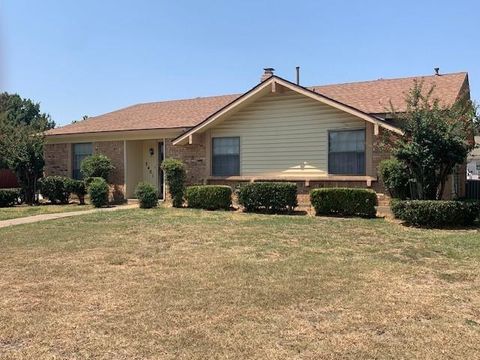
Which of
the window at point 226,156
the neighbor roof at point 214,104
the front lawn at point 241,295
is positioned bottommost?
the front lawn at point 241,295

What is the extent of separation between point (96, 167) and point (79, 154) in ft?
8.37

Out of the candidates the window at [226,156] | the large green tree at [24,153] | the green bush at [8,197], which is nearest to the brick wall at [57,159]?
the large green tree at [24,153]

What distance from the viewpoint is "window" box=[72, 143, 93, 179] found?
1959 centimetres

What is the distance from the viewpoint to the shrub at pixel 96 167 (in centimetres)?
1778

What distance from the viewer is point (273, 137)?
1550 centimetres

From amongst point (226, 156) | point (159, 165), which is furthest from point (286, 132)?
point (159, 165)

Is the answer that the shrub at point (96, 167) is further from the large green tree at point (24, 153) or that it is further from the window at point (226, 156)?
the window at point (226, 156)

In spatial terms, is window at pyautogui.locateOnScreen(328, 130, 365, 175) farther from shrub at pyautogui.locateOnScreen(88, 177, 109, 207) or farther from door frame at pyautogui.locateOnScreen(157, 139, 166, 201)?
shrub at pyautogui.locateOnScreen(88, 177, 109, 207)

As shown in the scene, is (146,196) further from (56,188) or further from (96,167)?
(56,188)

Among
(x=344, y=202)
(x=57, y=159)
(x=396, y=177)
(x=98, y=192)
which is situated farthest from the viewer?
(x=57, y=159)

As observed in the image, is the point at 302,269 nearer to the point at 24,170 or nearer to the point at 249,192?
the point at 249,192

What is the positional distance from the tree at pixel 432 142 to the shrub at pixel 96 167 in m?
11.0

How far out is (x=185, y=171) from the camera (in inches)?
643

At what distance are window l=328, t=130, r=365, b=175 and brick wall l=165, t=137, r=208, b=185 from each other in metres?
4.60
